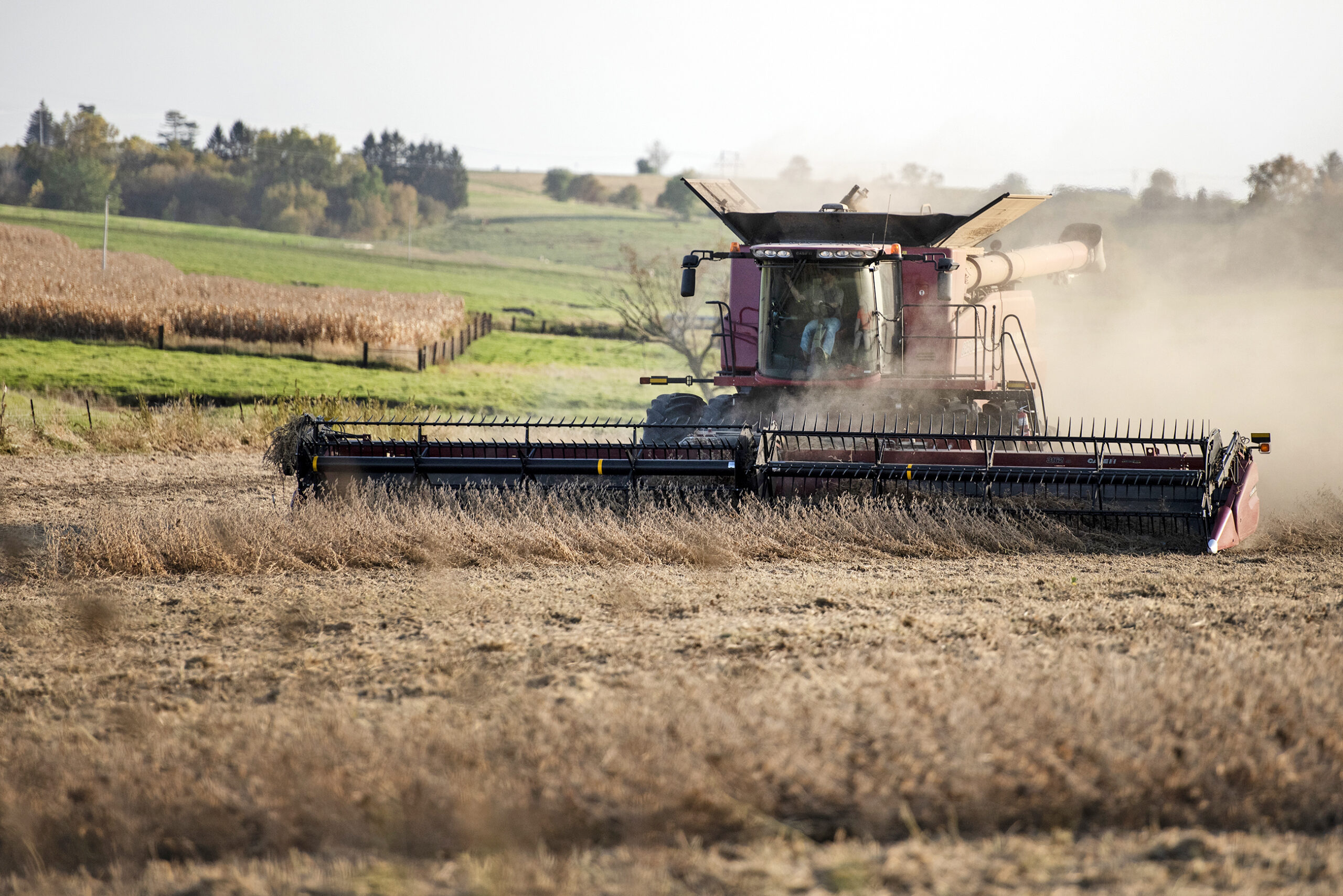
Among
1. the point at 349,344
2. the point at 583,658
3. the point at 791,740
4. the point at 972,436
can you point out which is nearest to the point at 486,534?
the point at 583,658

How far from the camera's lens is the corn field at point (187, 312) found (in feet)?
88.7

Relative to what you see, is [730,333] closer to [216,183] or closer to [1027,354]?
[1027,354]

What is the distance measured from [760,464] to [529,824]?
16.2 ft

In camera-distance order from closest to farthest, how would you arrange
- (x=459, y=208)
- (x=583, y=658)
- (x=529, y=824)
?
(x=529, y=824)
(x=583, y=658)
(x=459, y=208)

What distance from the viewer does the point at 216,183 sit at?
80.6 metres

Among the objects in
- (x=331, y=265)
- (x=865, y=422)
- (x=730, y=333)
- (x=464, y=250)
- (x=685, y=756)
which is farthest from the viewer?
(x=464, y=250)

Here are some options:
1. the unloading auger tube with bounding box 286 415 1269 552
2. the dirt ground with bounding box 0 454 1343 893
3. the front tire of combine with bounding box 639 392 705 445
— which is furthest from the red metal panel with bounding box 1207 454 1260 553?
the front tire of combine with bounding box 639 392 705 445

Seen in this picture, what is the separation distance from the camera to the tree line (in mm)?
73500

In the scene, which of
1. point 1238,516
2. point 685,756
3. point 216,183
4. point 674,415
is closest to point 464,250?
point 216,183

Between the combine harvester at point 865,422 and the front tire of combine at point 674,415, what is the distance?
0.07 ft

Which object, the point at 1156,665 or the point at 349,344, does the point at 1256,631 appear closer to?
the point at 1156,665

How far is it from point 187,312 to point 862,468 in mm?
24279

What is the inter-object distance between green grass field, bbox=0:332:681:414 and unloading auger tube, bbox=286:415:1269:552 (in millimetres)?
13224

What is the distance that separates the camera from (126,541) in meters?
7.04
